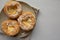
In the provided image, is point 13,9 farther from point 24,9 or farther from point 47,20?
point 47,20

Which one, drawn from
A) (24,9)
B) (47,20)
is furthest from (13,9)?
(47,20)

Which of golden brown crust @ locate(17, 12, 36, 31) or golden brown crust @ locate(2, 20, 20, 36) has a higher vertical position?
golden brown crust @ locate(17, 12, 36, 31)

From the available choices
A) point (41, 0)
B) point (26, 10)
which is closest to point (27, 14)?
point (26, 10)

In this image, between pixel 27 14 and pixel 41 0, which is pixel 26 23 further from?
pixel 41 0

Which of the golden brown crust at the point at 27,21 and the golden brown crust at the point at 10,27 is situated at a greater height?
the golden brown crust at the point at 27,21
